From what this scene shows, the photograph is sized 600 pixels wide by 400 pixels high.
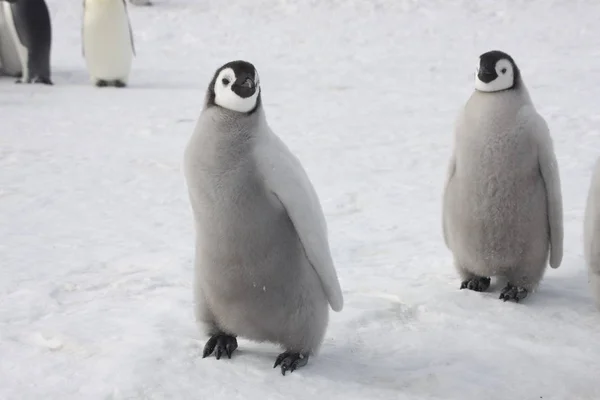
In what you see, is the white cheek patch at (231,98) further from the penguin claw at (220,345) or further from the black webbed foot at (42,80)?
the black webbed foot at (42,80)

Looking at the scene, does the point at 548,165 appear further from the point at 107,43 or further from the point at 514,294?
the point at 107,43

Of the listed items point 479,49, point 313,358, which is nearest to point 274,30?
point 479,49

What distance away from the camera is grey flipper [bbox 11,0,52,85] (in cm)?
847

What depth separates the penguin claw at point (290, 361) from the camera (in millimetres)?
2479

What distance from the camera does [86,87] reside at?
848 cm

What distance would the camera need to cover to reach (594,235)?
2902mm

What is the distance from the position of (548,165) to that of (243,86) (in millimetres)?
1299

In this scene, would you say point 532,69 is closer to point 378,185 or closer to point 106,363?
point 378,185

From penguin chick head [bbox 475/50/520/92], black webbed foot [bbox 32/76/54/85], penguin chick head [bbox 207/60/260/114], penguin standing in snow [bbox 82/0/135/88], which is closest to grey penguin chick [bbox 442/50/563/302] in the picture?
penguin chick head [bbox 475/50/520/92]

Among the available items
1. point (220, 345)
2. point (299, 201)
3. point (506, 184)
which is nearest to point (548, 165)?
point (506, 184)

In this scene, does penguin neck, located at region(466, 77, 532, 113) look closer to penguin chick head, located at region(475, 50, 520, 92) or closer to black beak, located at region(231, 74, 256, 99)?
penguin chick head, located at region(475, 50, 520, 92)

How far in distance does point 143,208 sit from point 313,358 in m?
2.17

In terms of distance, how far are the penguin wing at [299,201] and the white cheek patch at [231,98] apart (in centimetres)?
10

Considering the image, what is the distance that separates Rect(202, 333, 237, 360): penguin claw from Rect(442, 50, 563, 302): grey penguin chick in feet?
3.58
